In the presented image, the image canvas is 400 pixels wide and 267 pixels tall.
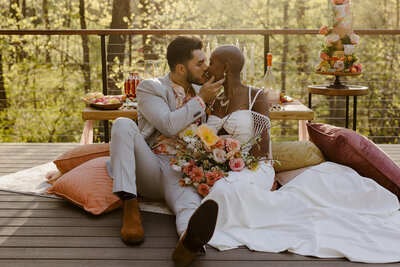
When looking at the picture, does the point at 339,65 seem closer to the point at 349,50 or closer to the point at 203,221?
the point at 349,50

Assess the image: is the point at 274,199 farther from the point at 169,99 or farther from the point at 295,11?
the point at 295,11

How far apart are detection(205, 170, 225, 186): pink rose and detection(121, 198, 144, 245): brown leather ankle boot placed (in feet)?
1.29

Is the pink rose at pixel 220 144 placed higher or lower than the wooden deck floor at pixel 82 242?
higher

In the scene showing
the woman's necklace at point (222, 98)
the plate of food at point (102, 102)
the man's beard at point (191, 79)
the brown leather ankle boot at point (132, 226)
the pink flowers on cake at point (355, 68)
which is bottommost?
the brown leather ankle boot at point (132, 226)

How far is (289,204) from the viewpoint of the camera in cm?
241

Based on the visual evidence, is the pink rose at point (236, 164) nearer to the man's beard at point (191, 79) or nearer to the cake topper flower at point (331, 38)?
the man's beard at point (191, 79)

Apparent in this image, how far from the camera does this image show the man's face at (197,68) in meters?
2.68

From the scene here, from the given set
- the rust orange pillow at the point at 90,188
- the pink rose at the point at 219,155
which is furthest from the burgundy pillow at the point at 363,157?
the rust orange pillow at the point at 90,188

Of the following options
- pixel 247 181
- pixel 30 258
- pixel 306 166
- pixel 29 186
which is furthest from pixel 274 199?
pixel 29 186

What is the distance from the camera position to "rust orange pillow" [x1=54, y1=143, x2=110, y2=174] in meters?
3.03

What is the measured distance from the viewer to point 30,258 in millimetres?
2064

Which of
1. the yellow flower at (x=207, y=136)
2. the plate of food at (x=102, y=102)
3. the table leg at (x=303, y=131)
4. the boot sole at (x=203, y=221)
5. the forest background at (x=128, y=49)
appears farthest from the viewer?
the forest background at (x=128, y=49)

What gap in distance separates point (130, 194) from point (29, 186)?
3.66 ft

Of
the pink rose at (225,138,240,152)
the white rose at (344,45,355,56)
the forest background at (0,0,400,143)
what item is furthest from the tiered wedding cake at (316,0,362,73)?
the forest background at (0,0,400,143)
